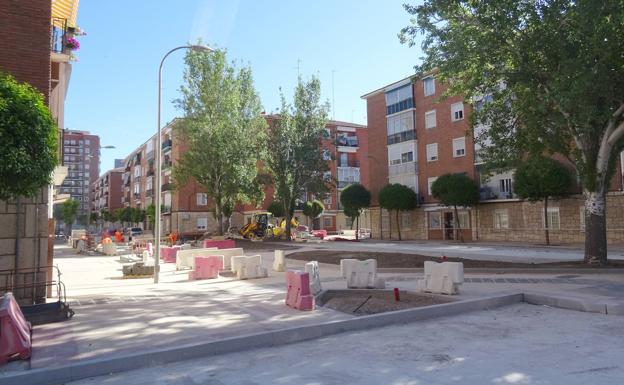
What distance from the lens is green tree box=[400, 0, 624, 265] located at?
519 inches

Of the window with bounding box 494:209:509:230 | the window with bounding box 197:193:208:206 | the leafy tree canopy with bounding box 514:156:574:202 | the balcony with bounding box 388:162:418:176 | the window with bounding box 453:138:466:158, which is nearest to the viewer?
the leafy tree canopy with bounding box 514:156:574:202

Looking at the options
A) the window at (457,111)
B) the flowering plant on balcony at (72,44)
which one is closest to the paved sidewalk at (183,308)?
the flowering plant on balcony at (72,44)

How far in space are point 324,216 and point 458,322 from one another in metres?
58.5

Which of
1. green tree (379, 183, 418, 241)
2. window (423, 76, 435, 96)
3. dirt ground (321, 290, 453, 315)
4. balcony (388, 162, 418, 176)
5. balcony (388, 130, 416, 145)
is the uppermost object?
window (423, 76, 435, 96)

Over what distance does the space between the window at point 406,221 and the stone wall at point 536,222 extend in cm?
173

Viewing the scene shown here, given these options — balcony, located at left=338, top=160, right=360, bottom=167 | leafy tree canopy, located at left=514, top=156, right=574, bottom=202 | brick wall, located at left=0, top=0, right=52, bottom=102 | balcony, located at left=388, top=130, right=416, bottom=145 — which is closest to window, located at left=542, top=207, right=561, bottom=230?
leafy tree canopy, located at left=514, top=156, right=574, bottom=202

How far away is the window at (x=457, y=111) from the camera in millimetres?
39750

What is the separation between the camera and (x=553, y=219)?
3322cm

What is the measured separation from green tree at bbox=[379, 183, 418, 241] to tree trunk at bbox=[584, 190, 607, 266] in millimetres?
25855

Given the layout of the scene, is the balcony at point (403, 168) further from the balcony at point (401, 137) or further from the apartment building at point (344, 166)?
the apartment building at point (344, 166)

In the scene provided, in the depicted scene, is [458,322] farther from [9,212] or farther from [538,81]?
[538,81]

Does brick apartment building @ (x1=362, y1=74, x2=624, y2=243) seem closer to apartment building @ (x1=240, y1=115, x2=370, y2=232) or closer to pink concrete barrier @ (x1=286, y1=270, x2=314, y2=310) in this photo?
apartment building @ (x1=240, y1=115, x2=370, y2=232)

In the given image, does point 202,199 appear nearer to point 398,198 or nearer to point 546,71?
point 398,198

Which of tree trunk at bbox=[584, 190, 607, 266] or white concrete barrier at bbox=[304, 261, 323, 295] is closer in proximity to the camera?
white concrete barrier at bbox=[304, 261, 323, 295]
